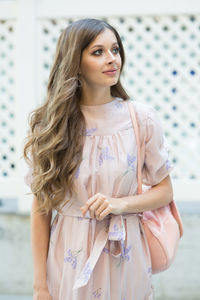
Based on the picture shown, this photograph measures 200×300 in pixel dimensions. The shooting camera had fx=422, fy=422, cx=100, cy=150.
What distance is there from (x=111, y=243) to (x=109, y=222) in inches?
3.0

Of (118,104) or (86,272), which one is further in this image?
(118,104)

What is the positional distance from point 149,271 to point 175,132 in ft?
6.33

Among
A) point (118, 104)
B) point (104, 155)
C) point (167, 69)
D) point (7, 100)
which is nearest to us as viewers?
point (104, 155)

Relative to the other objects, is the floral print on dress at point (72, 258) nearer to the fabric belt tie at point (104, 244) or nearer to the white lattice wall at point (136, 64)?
the fabric belt tie at point (104, 244)

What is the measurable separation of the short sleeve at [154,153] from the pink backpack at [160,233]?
5 cm

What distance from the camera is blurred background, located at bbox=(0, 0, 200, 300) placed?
3207 mm

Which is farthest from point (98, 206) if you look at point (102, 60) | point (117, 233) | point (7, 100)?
point (7, 100)

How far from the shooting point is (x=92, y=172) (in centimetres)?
150

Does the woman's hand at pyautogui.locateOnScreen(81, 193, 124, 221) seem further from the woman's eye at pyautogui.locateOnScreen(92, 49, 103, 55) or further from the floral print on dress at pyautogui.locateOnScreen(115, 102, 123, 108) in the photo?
the woman's eye at pyautogui.locateOnScreen(92, 49, 103, 55)

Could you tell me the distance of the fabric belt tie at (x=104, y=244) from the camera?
1.44m

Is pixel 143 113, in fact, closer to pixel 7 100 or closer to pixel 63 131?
pixel 63 131

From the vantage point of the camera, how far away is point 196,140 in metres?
3.40

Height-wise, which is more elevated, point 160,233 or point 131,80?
point 131,80

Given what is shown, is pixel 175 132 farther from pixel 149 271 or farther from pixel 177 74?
pixel 149 271
